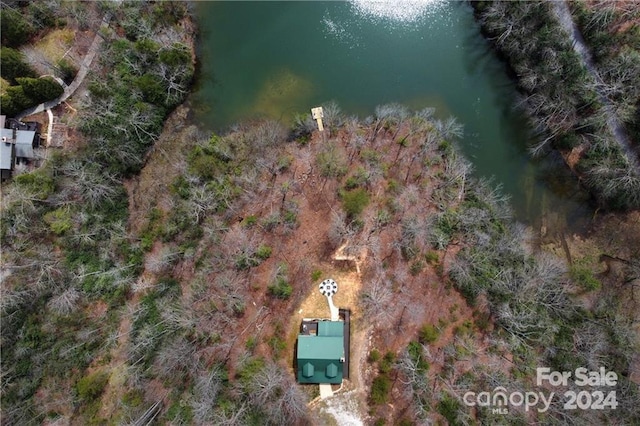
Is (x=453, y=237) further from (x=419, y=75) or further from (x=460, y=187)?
(x=419, y=75)

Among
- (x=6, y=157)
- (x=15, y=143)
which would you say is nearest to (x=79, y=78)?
(x=15, y=143)

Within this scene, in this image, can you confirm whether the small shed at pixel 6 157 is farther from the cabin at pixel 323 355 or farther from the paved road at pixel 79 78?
the cabin at pixel 323 355

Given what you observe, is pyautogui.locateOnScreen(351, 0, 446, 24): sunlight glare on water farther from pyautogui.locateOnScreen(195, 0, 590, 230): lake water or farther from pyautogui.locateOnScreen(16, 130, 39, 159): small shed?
pyautogui.locateOnScreen(16, 130, 39, 159): small shed

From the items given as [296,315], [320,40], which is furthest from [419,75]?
[296,315]

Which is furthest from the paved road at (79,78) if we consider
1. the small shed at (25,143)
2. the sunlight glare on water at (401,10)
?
the sunlight glare on water at (401,10)

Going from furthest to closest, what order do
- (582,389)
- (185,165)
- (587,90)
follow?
(185,165) < (587,90) < (582,389)

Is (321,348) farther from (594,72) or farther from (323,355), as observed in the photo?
(594,72)

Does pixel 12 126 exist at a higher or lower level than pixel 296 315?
higher
